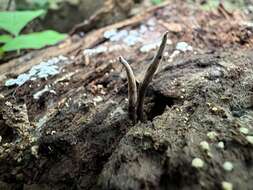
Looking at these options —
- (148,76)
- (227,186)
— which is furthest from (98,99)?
(227,186)

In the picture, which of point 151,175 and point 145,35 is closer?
point 151,175

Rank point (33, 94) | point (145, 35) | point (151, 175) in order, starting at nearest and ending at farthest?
point (151, 175) → point (33, 94) → point (145, 35)

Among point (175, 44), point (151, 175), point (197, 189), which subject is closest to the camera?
point (197, 189)

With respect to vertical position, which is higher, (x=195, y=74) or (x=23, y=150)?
(x=195, y=74)

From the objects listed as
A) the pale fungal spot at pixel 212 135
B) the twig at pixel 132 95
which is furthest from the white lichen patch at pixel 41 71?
the pale fungal spot at pixel 212 135

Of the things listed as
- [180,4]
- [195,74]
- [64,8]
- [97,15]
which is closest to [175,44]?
[195,74]

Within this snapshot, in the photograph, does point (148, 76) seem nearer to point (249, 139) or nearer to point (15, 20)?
point (249, 139)

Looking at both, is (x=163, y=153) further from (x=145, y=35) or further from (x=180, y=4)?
(x=180, y=4)

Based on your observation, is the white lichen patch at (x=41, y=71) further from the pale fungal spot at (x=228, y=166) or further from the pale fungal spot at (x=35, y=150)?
the pale fungal spot at (x=228, y=166)
